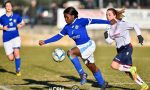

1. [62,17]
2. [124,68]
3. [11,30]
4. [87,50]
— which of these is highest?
[87,50]

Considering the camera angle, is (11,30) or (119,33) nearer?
(119,33)

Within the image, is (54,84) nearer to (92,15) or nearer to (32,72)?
(32,72)

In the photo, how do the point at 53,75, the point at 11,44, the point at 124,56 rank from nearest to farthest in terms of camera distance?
the point at 124,56 < the point at 53,75 < the point at 11,44

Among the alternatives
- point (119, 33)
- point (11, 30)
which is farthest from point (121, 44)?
point (11, 30)

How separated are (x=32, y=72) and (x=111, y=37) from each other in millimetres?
5382

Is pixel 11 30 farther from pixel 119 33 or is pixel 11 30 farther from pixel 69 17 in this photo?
pixel 119 33

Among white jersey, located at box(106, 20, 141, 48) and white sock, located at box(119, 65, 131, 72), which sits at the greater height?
white jersey, located at box(106, 20, 141, 48)

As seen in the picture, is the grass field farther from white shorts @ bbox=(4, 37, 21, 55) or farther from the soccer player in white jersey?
the soccer player in white jersey

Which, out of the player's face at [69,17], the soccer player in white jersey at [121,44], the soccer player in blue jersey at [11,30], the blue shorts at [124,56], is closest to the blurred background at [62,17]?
the soccer player in blue jersey at [11,30]

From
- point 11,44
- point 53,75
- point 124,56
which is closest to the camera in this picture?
point 124,56

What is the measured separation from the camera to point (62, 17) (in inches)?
1255

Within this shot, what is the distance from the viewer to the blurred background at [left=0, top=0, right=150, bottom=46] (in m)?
31.7

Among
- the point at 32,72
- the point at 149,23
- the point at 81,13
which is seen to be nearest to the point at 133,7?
the point at 149,23

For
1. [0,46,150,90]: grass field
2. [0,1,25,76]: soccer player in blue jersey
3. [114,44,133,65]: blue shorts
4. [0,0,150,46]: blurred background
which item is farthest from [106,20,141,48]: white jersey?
[0,0,150,46]: blurred background
